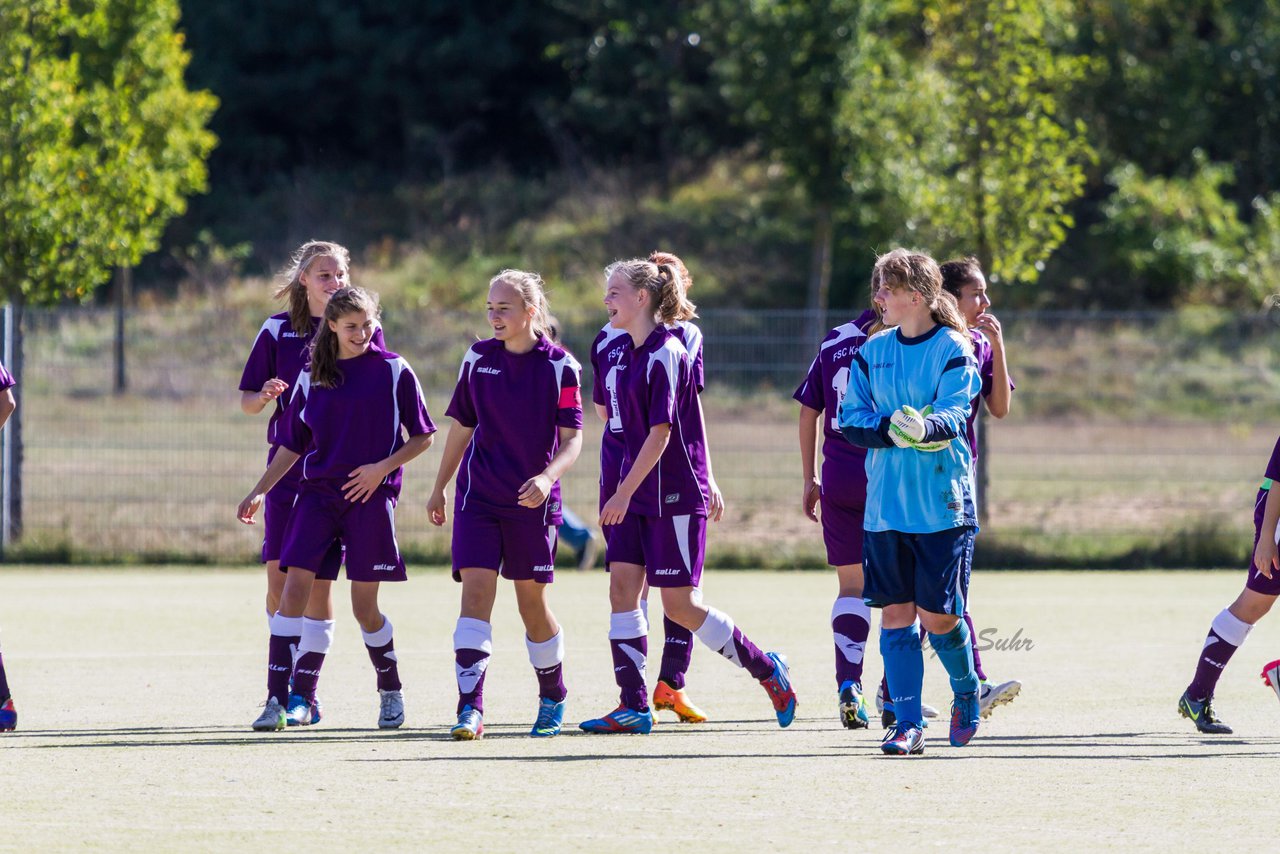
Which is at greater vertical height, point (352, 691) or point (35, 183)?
point (35, 183)

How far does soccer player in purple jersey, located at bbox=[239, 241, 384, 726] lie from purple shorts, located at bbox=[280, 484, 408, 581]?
0.13 metres

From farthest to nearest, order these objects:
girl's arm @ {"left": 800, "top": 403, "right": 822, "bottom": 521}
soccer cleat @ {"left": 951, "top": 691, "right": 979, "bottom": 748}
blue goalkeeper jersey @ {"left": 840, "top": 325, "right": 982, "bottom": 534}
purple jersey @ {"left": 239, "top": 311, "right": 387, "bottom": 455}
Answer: purple jersey @ {"left": 239, "top": 311, "right": 387, "bottom": 455} < girl's arm @ {"left": 800, "top": 403, "right": 822, "bottom": 521} < soccer cleat @ {"left": 951, "top": 691, "right": 979, "bottom": 748} < blue goalkeeper jersey @ {"left": 840, "top": 325, "right": 982, "bottom": 534}

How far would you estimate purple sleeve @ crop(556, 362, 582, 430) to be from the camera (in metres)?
7.32

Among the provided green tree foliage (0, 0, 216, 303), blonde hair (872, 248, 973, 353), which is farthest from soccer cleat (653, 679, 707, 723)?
green tree foliage (0, 0, 216, 303)

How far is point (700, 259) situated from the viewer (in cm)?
3694

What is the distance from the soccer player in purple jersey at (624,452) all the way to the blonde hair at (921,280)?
115 cm

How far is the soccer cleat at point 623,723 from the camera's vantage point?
24.2 feet

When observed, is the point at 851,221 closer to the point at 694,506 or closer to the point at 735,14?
the point at 735,14

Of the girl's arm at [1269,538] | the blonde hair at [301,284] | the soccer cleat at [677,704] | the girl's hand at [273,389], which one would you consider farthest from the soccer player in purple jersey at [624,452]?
the girl's arm at [1269,538]

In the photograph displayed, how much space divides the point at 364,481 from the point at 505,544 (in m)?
0.64

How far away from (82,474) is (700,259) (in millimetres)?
21913

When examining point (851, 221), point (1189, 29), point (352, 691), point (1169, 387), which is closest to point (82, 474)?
point (352, 691)

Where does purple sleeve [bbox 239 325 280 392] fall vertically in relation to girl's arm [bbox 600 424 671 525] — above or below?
above

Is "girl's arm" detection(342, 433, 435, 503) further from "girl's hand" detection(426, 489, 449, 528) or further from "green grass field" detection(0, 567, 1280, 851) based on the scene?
"green grass field" detection(0, 567, 1280, 851)
